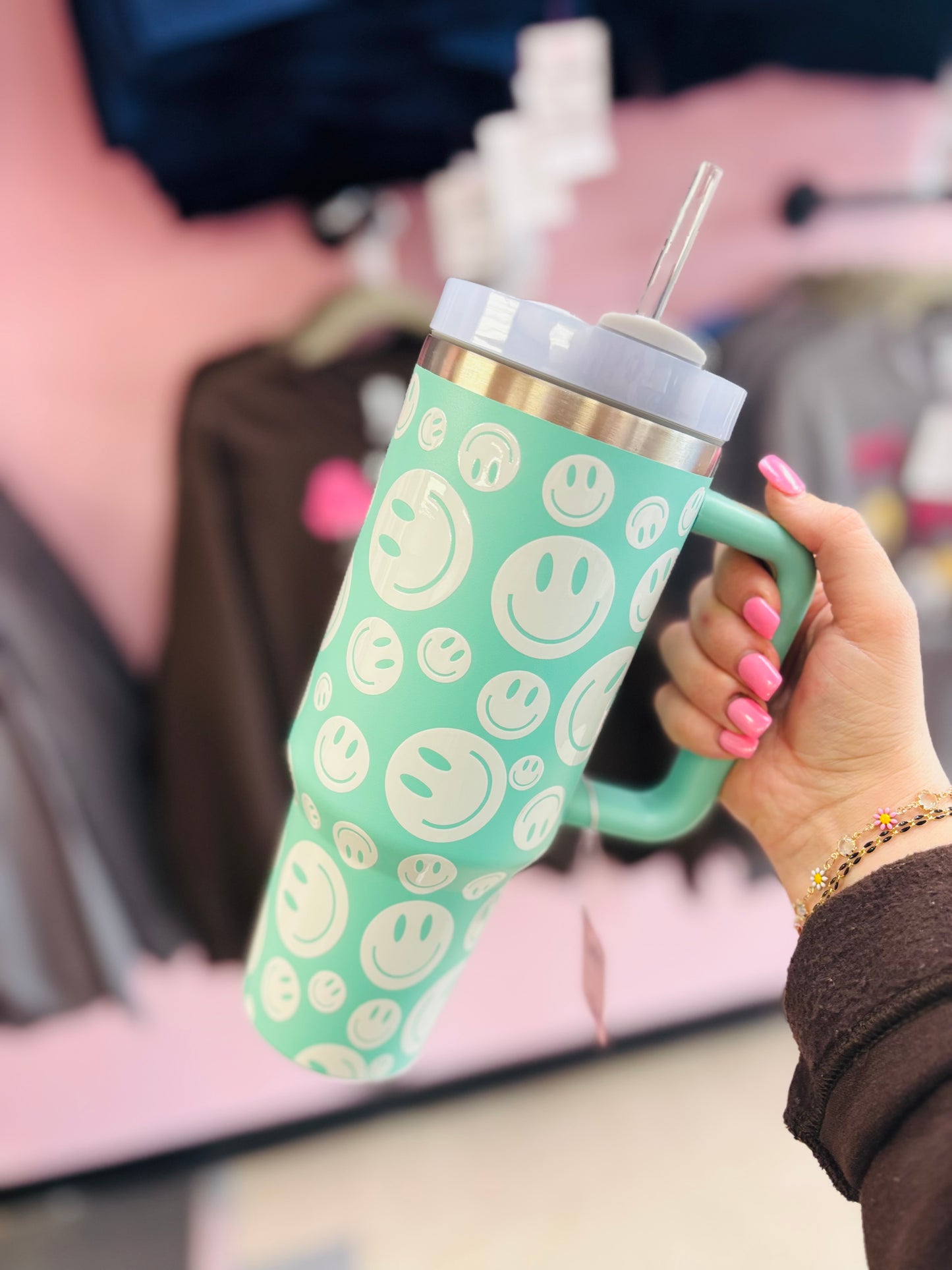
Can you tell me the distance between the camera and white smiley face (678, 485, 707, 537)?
17.8 inches

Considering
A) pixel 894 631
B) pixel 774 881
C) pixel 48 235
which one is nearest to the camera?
pixel 894 631

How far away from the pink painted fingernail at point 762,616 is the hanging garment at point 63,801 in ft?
2.50

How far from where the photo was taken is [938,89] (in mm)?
1122

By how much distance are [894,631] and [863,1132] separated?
31cm

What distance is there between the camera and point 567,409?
1.34 feet

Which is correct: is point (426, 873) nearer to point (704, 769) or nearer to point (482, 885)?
point (482, 885)

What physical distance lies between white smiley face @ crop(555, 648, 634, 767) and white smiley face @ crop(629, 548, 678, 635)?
0.7 inches

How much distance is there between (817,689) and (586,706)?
0.79 feet

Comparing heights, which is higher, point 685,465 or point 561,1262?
point 685,465

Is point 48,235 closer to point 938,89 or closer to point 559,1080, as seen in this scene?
point 938,89

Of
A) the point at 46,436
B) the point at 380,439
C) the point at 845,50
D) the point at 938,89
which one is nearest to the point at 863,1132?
the point at 380,439

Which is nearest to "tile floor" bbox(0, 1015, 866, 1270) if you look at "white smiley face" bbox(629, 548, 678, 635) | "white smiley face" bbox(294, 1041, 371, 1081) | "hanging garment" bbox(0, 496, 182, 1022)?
"hanging garment" bbox(0, 496, 182, 1022)

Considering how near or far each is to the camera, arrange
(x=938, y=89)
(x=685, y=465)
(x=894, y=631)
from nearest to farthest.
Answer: (x=685, y=465), (x=894, y=631), (x=938, y=89)

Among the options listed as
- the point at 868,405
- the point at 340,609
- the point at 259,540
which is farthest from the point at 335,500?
the point at 868,405
